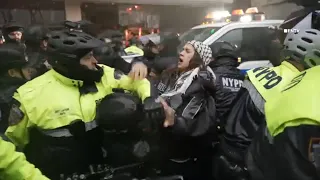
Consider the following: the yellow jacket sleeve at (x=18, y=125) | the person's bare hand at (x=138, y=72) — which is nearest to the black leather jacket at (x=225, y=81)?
the person's bare hand at (x=138, y=72)

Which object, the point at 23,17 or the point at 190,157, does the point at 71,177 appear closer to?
the point at 190,157

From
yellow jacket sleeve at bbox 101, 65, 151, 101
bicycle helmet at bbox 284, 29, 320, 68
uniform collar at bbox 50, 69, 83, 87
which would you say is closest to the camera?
bicycle helmet at bbox 284, 29, 320, 68

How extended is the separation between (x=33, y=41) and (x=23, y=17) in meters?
1.66

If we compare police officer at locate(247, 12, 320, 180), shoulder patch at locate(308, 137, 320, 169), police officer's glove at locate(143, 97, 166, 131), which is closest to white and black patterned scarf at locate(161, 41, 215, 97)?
police officer's glove at locate(143, 97, 166, 131)

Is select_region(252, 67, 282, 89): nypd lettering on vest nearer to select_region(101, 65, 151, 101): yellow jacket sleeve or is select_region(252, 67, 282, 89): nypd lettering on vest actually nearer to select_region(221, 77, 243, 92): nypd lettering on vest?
select_region(101, 65, 151, 101): yellow jacket sleeve

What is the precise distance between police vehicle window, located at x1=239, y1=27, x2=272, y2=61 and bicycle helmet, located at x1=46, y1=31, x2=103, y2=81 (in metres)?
3.85

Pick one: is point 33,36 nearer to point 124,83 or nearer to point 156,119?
point 124,83

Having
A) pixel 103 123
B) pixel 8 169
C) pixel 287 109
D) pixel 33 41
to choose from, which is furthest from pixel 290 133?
pixel 33 41

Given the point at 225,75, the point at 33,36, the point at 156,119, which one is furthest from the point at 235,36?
the point at 156,119

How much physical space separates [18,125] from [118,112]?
0.51m

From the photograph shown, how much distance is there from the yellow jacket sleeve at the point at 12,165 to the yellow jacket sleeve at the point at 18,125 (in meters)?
0.59

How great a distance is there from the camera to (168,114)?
7.06ft

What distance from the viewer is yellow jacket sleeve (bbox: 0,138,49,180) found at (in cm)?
130

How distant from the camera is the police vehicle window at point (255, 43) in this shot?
559 cm
